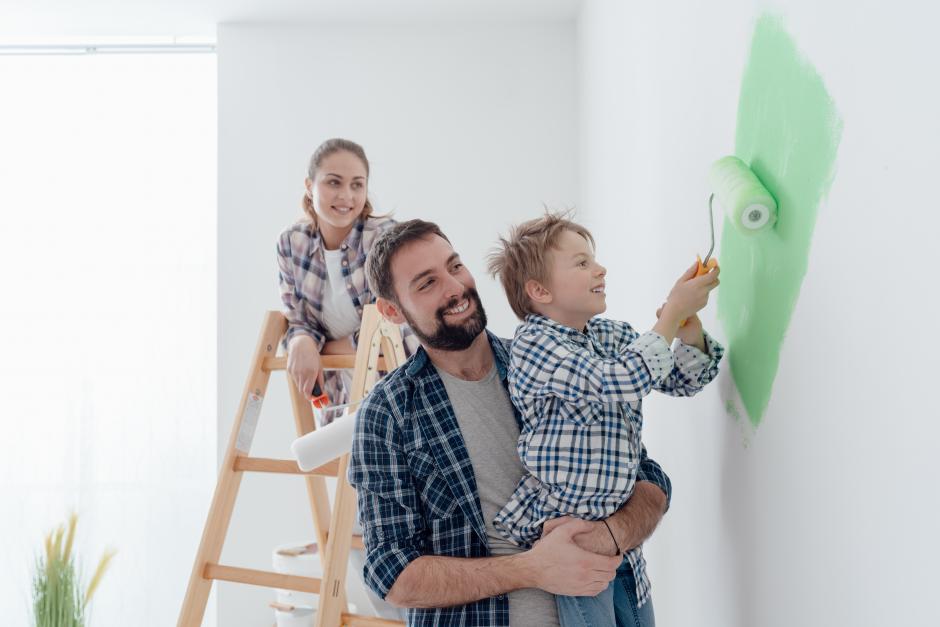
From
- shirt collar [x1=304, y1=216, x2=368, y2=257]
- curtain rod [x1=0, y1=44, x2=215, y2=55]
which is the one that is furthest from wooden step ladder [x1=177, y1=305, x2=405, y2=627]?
curtain rod [x1=0, y1=44, x2=215, y2=55]

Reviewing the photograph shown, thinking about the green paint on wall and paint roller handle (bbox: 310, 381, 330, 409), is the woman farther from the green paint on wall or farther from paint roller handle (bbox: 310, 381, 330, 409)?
the green paint on wall

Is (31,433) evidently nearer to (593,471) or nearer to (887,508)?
(593,471)

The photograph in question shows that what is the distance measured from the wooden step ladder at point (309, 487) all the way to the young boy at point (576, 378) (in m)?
0.82

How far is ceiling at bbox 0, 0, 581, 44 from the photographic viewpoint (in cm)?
351

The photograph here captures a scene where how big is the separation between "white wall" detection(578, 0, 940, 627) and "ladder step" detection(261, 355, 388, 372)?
34.9 inches

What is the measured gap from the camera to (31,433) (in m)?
3.78

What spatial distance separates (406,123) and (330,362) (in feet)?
5.37

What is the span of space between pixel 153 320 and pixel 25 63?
1.23m

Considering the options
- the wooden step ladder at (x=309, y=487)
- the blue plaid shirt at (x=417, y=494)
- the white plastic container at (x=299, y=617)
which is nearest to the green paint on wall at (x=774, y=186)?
the blue plaid shirt at (x=417, y=494)

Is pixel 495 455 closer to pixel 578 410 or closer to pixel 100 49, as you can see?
pixel 578 410

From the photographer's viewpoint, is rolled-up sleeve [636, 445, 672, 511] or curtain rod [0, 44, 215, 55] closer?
rolled-up sleeve [636, 445, 672, 511]

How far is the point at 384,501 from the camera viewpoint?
1.36 metres

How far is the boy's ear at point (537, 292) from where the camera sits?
134 cm

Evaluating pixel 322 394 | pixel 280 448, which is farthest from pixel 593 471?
pixel 280 448
